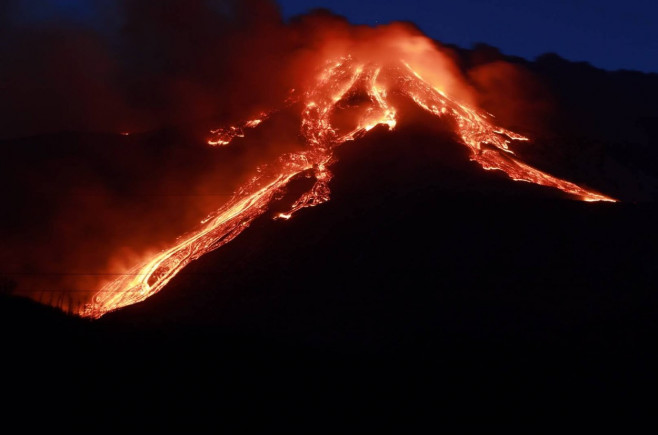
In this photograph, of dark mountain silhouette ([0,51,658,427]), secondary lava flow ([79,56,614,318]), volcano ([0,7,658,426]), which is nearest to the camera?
dark mountain silhouette ([0,51,658,427])

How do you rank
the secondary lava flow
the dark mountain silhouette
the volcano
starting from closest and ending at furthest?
the dark mountain silhouette < the volcano < the secondary lava flow

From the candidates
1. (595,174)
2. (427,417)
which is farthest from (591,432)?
(595,174)

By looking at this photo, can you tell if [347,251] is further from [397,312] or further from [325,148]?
[325,148]

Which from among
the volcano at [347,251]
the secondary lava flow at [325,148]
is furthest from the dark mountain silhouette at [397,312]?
the secondary lava flow at [325,148]

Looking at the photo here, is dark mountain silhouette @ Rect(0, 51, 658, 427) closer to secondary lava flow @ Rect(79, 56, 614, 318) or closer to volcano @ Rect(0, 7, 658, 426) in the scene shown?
volcano @ Rect(0, 7, 658, 426)

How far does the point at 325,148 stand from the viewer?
32.4 m

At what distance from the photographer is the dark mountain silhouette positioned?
13.1 meters

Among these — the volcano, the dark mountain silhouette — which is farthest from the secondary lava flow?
the dark mountain silhouette

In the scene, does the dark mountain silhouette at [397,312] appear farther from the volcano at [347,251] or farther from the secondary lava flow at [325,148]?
the secondary lava flow at [325,148]

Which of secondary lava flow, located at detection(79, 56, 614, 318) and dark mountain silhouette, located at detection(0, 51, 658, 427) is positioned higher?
secondary lava flow, located at detection(79, 56, 614, 318)

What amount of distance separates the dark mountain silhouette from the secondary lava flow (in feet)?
2.80

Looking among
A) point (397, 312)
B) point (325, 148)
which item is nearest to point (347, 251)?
point (397, 312)

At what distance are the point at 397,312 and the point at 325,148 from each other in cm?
1290

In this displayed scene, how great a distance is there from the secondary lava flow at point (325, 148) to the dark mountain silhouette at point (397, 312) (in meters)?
0.85
